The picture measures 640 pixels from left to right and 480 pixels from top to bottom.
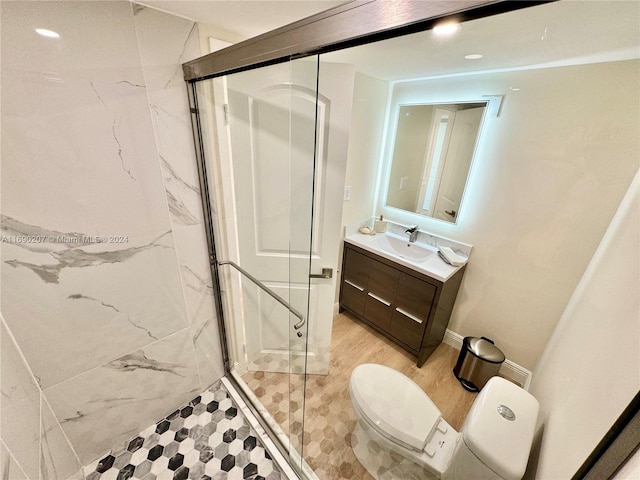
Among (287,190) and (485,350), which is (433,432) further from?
(287,190)

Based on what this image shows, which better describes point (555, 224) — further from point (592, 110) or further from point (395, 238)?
point (395, 238)

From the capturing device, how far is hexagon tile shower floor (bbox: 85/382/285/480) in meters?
1.23

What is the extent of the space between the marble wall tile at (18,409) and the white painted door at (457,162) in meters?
2.39

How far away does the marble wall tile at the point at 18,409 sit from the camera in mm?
689

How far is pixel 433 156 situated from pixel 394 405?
178 cm

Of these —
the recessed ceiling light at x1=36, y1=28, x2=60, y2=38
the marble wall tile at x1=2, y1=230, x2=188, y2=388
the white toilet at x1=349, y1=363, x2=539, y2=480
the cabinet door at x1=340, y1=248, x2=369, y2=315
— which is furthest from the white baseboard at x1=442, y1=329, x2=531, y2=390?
the recessed ceiling light at x1=36, y1=28, x2=60, y2=38

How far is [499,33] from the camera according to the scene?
0.97 meters

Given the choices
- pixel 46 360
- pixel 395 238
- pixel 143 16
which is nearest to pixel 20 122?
pixel 143 16

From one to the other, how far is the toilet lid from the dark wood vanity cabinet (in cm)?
54

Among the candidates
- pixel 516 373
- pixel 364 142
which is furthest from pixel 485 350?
pixel 364 142

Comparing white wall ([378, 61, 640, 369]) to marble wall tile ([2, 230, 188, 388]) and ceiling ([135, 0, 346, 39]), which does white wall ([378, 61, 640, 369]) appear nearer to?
ceiling ([135, 0, 346, 39])

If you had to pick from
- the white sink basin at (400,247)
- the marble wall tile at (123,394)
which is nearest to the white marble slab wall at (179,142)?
the marble wall tile at (123,394)

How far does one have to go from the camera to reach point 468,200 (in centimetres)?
183

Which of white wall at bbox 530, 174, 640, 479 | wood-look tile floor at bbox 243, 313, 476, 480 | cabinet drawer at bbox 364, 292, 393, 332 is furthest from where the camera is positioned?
cabinet drawer at bbox 364, 292, 393, 332
